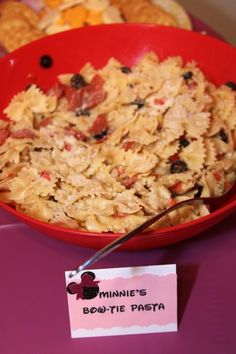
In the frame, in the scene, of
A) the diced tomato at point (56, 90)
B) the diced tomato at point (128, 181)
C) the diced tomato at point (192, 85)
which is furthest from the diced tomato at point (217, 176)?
the diced tomato at point (56, 90)

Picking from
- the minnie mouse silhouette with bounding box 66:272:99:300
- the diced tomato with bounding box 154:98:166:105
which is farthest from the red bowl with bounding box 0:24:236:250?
the minnie mouse silhouette with bounding box 66:272:99:300

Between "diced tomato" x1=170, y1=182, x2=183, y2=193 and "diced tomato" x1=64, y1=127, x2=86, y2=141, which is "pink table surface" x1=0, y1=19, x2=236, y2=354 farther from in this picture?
"diced tomato" x1=64, y1=127, x2=86, y2=141

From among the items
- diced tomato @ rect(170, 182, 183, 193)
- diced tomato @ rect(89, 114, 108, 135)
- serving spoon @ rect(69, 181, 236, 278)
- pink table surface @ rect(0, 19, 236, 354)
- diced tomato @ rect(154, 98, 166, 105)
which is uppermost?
diced tomato @ rect(154, 98, 166, 105)

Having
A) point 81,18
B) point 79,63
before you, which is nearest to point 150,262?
point 79,63

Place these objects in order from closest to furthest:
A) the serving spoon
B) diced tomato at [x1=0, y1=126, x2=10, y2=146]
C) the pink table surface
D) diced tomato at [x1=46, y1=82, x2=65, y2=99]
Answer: the serving spoon → the pink table surface → diced tomato at [x1=0, y1=126, x2=10, y2=146] → diced tomato at [x1=46, y1=82, x2=65, y2=99]

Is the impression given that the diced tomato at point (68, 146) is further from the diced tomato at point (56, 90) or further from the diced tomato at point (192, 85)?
the diced tomato at point (192, 85)

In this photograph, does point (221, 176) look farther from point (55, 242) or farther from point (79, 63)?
point (79, 63)
